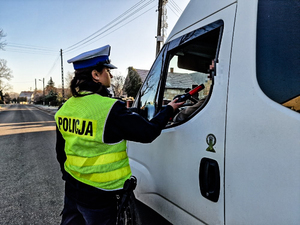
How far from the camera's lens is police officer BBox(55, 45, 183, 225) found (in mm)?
1267

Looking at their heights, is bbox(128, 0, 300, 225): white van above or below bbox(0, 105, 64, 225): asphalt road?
above

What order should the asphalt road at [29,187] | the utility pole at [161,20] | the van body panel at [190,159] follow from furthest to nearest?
the utility pole at [161,20] < the asphalt road at [29,187] < the van body panel at [190,159]

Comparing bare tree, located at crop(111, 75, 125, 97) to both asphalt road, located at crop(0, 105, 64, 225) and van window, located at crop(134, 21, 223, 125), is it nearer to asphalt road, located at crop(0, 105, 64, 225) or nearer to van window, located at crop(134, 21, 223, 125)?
asphalt road, located at crop(0, 105, 64, 225)

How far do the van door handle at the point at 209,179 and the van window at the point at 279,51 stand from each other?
1.66ft

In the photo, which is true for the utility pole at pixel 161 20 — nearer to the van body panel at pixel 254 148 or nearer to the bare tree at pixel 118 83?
the van body panel at pixel 254 148

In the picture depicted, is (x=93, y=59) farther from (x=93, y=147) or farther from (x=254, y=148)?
(x=254, y=148)

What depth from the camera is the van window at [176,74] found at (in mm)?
Answer: 1842

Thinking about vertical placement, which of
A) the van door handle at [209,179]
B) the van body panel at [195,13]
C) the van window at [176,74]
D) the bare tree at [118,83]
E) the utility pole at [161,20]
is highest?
the utility pole at [161,20]

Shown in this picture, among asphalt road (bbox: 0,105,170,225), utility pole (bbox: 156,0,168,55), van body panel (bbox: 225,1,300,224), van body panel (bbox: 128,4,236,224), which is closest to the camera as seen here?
van body panel (bbox: 225,1,300,224)

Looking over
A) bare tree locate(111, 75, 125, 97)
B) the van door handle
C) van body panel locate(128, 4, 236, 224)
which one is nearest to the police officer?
van body panel locate(128, 4, 236, 224)

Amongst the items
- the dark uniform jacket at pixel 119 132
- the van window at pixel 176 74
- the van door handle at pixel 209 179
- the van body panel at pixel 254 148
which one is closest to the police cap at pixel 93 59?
the dark uniform jacket at pixel 119 132

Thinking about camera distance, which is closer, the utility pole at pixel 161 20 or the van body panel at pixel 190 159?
the van body panel at pixel 190 159

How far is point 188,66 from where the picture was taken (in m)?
2.10

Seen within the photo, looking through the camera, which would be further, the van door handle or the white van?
the van door handle
